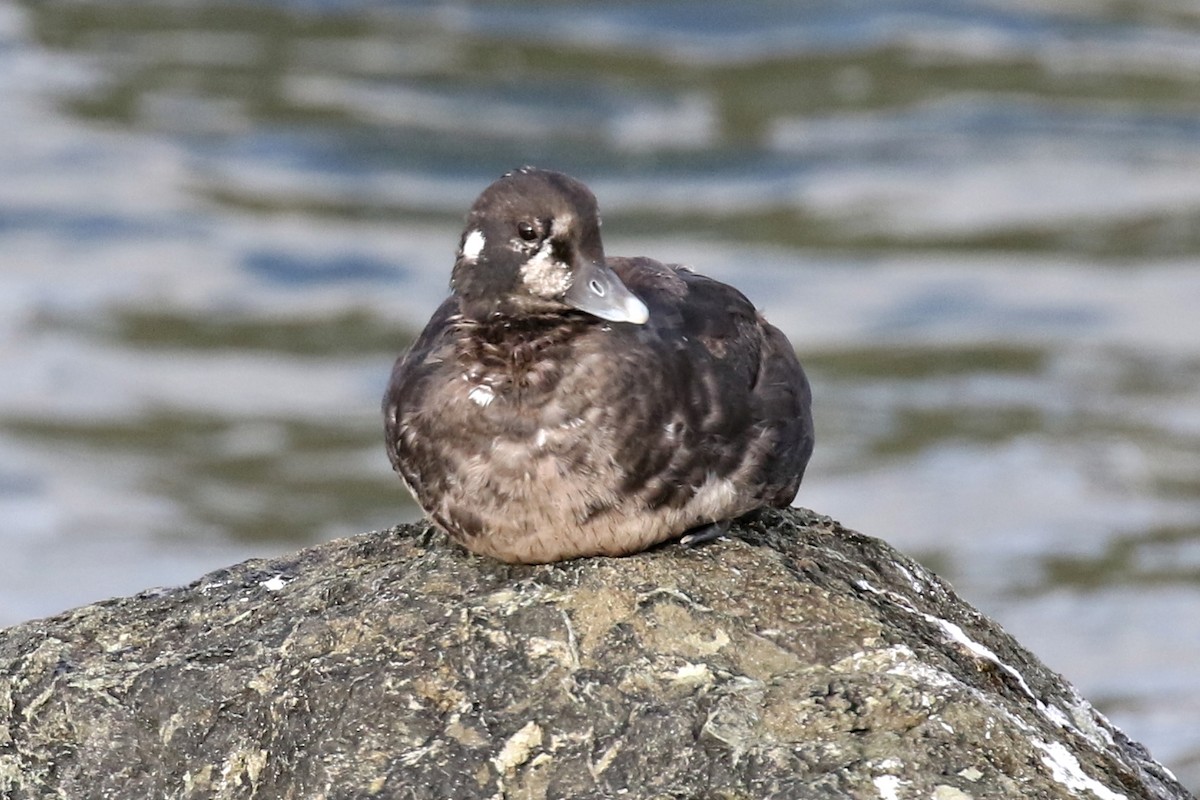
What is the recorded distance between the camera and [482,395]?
5137 mm

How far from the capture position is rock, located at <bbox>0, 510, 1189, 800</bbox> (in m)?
4.48

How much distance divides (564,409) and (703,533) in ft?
1.61

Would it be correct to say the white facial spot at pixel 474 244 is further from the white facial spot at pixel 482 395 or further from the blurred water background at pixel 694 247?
the blurred water background at pixel 694 247

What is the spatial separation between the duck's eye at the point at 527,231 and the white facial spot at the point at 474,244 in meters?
0.10

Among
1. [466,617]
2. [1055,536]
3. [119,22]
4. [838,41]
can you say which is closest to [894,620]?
[466,617]

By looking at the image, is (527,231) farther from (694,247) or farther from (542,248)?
(694,247)

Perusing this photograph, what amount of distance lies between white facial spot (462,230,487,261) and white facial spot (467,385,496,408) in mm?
342

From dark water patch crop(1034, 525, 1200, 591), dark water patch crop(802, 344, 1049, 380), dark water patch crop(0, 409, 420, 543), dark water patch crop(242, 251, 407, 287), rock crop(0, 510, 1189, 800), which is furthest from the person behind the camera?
dark water patch crop(242, 251, 407, 287)

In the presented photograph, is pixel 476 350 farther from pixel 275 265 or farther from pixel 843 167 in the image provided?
pixel 843 167

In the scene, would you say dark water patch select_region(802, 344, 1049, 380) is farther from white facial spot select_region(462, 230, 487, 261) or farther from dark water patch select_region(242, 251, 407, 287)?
white facial spot select_region(462, 230, 487, 261)

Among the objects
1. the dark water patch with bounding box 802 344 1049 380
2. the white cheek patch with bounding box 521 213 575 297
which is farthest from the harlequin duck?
the dark water patch with bounding box 802 344 1049 380

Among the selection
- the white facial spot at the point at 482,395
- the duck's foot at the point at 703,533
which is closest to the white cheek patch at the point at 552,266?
the white facial spot at the point at 482,395

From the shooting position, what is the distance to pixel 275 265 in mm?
18125

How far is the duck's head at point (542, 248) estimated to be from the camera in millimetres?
5066
